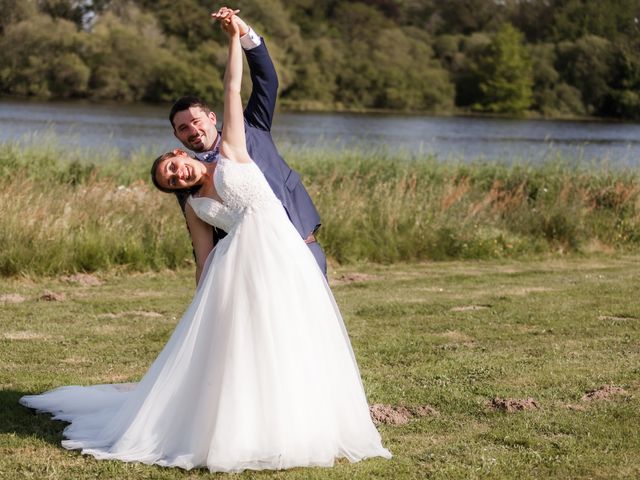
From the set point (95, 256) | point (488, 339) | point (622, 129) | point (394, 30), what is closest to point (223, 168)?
point (488, 339)

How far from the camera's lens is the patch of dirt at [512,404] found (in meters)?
6.63

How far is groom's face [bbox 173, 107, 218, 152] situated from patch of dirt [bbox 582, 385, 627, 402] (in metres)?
3.11

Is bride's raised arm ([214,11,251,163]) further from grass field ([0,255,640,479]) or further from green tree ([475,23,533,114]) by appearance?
green tree ([475,23,533,114])

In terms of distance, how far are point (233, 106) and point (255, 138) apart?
457 mm

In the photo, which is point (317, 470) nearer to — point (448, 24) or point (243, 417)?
point (243, 417)

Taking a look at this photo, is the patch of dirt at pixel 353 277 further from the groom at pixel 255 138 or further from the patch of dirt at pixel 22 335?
the groom at pixel 255 138

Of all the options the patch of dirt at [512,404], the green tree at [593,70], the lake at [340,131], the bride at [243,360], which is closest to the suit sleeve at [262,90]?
the bride at [243,360]

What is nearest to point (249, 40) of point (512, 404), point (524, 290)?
point (512, 404)

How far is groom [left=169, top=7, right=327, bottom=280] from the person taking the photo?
5.56 metres

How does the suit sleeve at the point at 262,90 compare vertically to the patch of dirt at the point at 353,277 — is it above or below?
above

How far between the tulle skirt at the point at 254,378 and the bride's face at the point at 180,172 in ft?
1.14

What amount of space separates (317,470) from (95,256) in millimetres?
8098

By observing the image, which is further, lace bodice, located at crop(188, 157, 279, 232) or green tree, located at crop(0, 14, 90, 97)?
green tree, located at crop(0, 14, 90, 97)

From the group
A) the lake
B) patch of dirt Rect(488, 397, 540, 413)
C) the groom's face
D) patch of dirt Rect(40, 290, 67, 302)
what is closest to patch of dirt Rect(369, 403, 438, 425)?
patch of dirt Rect(488, 397, 540, 413)
